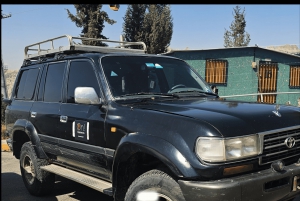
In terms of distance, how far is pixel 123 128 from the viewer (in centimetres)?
339

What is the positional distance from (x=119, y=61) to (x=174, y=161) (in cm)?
182

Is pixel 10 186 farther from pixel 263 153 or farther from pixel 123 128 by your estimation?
pixel 263 153

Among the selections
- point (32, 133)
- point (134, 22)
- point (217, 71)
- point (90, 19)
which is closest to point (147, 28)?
point (134, 22)

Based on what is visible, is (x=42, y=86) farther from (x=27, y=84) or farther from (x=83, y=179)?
(x=83, y=179)

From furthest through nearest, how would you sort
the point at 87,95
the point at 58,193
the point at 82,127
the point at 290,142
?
the point at 58,193 → the point at 82,127 → the point at 87,95 → the point at 290,142

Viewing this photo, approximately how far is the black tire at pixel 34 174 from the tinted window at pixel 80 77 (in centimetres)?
129

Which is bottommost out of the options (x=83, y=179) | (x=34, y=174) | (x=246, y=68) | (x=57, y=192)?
(x=57, y=192)

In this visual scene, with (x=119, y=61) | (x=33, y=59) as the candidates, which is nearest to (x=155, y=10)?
(x=33, y=59)

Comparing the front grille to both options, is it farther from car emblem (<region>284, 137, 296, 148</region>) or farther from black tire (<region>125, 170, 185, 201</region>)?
black tire (<region>125, 170, 185, 201</region>)

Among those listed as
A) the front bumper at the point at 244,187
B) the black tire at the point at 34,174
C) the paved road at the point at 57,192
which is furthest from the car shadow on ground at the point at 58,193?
the front bumper at the point at 244,187

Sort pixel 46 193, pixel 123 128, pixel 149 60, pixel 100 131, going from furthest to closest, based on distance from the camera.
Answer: pixel 46 193
pixel 149 60
pixel 100 131
pixel 123 128

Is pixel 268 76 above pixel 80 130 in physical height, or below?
above

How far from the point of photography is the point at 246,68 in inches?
647

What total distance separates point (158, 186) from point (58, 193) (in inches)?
124
